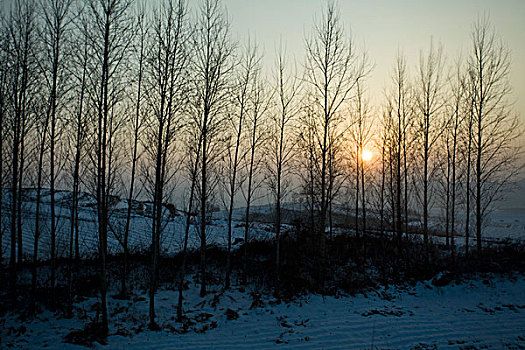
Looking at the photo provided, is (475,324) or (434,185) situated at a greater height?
(434,185)

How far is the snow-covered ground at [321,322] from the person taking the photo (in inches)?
264

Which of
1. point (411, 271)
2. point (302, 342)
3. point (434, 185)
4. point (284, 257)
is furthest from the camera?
point (434, 185)

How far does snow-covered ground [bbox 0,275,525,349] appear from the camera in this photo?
264 inches

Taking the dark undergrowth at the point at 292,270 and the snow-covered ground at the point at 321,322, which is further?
the dark undergrowth at the point at 292,270

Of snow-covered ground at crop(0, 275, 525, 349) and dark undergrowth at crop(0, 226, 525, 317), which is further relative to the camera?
dark undergrowth at crop(0, 226, 525, 317)

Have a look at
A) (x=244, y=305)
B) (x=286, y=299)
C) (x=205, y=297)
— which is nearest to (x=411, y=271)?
(x=286, y=299)

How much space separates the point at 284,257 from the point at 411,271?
5.65 m

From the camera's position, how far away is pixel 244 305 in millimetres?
9695

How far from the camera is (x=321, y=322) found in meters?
8.07

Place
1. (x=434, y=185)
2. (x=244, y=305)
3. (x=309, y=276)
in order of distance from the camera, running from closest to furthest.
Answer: (x=244, y=305), (x=309, y=276), (x=434, y=185)

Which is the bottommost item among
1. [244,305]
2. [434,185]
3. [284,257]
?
[244,305]

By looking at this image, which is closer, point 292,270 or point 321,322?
point 321,322

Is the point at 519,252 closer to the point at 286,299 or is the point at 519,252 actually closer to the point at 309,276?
the point at 309,276

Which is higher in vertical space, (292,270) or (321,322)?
(292,270)
